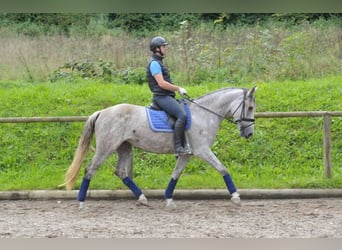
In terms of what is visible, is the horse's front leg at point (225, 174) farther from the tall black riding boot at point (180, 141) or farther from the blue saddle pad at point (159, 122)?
the blue saddle pad at point (159, 122)

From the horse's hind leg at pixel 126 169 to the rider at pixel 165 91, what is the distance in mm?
662

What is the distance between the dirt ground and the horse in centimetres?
26

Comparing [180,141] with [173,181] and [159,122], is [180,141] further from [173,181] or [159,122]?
[173,181]

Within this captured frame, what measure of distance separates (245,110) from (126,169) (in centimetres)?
154

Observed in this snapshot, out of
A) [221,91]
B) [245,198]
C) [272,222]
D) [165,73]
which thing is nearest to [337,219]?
[272,222]

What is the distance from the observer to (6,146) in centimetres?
775

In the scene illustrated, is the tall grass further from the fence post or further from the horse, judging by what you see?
the horse

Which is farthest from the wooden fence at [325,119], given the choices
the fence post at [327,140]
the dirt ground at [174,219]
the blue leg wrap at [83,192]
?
the blue leg wrap at [83,192]

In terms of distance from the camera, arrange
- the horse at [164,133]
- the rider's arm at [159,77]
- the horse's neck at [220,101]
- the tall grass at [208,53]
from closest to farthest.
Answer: the rider's arm at [159,77]
the horse at [164,133]
the horse's neck at [220,101]
the tall grass at [208,53]

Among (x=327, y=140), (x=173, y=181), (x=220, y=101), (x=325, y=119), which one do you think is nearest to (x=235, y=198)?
A: (x=173, y=181)

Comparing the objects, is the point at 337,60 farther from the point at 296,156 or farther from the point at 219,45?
the point at 296,156

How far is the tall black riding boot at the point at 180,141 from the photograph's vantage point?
6.02 metres

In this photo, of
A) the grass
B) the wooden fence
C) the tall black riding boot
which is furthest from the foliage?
the tall black riding boot

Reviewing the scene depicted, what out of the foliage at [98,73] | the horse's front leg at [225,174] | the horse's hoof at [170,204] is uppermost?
the foliage at [98,73]
